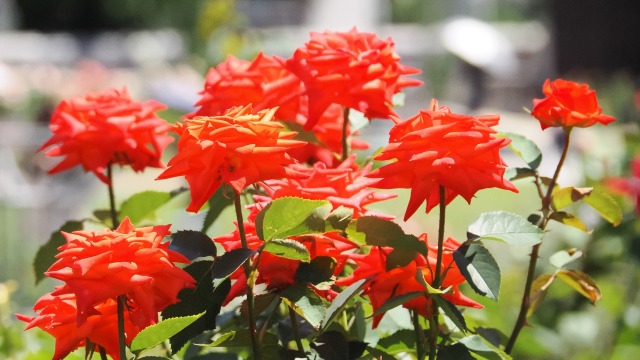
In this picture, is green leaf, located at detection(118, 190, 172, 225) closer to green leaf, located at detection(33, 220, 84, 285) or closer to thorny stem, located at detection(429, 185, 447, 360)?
green leaf, located at detection(33, 220, 84, 285)

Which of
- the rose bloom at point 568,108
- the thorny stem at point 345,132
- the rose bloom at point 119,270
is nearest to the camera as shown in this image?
the rose bloom at point 119,270

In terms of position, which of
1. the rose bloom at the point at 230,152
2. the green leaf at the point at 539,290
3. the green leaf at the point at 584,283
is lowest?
the green leaf at the point at 539,290

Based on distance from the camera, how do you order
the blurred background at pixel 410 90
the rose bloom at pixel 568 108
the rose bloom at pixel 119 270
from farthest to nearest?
the blurred background at pixel 410 90, the rose bloom at pixel 568 108, the rose bloom at pixel 119 270

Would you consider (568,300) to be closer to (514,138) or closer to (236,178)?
(514,138)

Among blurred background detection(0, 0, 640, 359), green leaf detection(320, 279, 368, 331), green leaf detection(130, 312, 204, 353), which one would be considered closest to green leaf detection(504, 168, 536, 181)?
green leaf detection(320, 279, 368, 331)

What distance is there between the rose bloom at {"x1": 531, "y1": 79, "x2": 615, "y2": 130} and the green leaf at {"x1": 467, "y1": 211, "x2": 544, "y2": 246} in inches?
4.3

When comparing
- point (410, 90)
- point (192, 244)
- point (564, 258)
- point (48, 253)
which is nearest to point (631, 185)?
point (564, 258)

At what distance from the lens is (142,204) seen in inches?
42.5

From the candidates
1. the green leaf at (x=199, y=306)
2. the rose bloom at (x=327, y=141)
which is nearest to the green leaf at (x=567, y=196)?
the rose bloom at (x=327, y=141)

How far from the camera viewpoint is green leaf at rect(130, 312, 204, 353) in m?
0.72

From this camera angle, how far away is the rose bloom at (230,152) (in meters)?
0.75

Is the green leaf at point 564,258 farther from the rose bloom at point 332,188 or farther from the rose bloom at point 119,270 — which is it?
the rose bloom at point 119,270

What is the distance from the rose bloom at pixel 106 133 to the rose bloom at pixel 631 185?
108 centimetres

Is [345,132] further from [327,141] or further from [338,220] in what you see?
[338,220]
